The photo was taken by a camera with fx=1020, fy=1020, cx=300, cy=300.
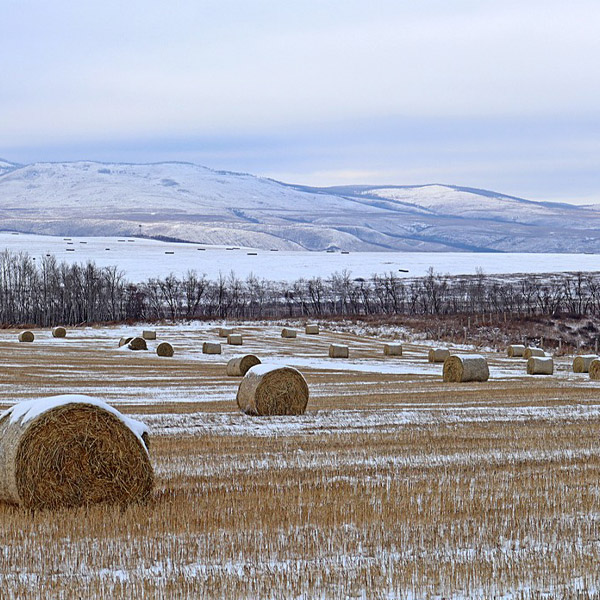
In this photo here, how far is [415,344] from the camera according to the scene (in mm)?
65625

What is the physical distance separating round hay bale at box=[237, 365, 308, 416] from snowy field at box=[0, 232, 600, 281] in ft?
338

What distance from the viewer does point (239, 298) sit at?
112m

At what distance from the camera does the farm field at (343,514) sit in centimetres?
782

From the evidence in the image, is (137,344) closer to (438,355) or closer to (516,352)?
(438,355)

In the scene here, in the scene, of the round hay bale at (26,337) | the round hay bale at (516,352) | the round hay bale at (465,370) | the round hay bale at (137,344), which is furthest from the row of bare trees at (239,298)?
the round hay bale at (465,370)

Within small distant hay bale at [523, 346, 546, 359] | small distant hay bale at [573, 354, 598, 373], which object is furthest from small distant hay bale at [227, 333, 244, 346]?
small distant hay bale at [573, 354, 598, 373]

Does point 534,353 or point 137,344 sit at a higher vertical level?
point 137,344

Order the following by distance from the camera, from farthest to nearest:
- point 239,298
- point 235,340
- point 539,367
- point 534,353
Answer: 1. point 239,298
2. point 235,340
3. point 534,353
4. point 539,367

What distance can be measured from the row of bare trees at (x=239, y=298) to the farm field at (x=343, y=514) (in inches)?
2566

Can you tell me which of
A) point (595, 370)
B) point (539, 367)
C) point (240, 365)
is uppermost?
point (240, 365)

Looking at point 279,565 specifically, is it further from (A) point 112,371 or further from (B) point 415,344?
(B) point 415,344

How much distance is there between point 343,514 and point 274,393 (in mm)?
12447

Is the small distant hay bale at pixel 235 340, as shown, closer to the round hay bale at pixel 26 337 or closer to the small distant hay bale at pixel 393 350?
the small distant hay bale at pixel 393 350

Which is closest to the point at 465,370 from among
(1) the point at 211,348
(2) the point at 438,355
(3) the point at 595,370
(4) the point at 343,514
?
(3) the point at 595,370
